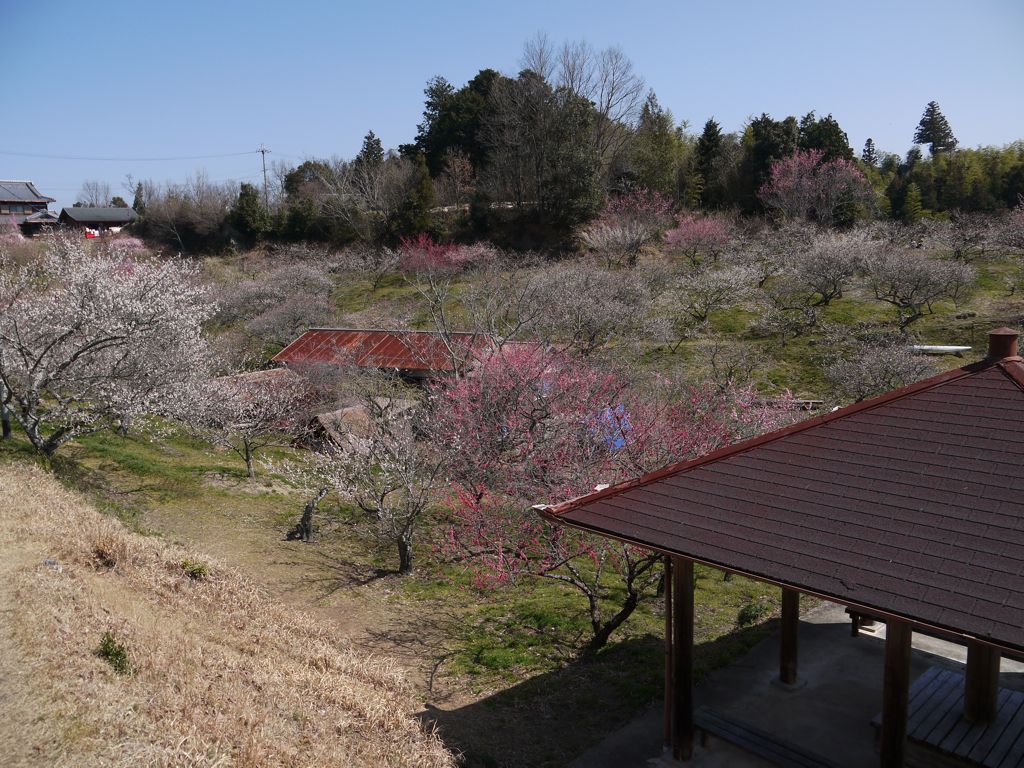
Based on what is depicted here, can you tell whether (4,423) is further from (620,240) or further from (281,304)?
(620,240)

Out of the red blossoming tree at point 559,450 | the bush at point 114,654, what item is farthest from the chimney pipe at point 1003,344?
the bush at point 114,654

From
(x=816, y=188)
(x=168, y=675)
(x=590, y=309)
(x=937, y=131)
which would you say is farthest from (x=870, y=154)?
(x=168, y=675)

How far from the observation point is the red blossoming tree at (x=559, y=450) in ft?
32.9

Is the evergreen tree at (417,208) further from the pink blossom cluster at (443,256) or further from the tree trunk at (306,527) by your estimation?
the tree trunk at (306,527)

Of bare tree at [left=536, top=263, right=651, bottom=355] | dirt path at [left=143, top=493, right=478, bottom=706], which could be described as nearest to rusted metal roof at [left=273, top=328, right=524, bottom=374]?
bare tree at [left=536, top=263, right=651, bottom=355]

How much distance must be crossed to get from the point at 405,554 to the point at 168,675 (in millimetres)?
5901

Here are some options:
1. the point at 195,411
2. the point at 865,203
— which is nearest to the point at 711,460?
the point at 195,411

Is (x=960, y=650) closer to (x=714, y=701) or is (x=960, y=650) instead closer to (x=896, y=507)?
(x=714, y=701)

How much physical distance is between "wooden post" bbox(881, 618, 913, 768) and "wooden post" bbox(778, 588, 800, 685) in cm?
218

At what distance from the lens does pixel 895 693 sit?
5312 millimetres

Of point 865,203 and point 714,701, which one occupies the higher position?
point 865,203

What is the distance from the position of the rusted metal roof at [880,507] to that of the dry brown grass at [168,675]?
102 inches

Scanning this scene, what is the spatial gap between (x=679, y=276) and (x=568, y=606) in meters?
21.9

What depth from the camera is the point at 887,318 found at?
2406cm
